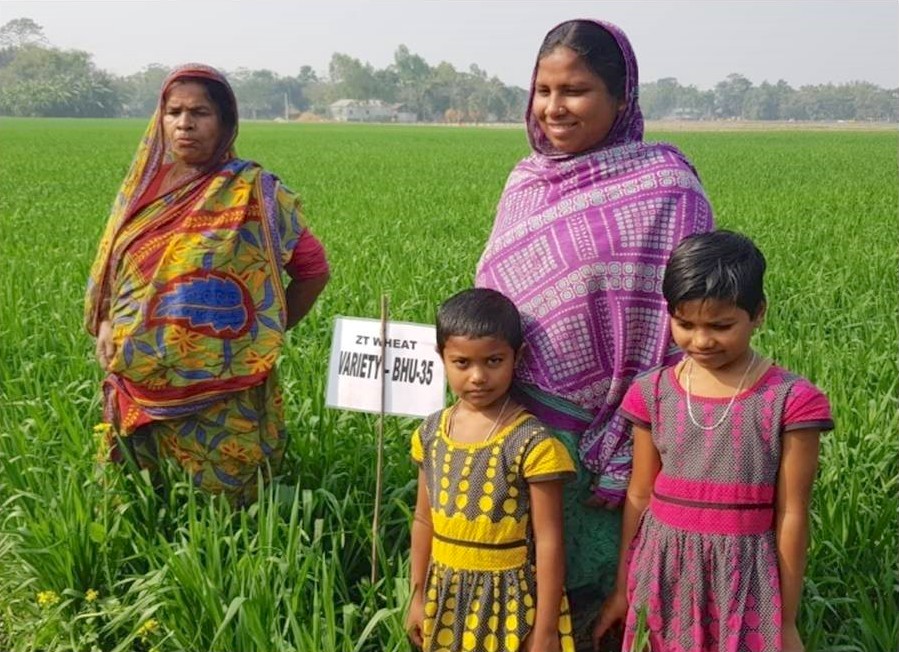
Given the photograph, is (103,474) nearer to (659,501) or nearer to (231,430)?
(231,430)

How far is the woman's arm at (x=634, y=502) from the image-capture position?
5.92 ft

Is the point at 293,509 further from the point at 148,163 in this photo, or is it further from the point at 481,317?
the point at 148,163

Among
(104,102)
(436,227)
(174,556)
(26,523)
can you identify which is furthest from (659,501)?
(104,102)

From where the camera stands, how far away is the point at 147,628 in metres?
2.18

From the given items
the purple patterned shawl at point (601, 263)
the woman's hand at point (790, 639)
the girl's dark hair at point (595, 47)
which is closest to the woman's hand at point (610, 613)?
the purple patterned shawl at point (601, 263)

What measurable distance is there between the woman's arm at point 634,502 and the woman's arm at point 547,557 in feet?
0.40

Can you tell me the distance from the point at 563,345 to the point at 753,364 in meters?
0.40

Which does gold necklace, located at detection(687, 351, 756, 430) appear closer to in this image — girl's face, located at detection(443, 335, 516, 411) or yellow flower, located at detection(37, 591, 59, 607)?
girl's face, located at detection(443, 335, 516, 411)

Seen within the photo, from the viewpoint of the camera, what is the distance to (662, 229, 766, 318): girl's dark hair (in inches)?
63.7

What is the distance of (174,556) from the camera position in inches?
87.4

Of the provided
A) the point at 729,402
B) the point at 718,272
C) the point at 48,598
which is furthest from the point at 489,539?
the point at 48,598

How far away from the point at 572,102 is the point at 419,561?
1039 mm

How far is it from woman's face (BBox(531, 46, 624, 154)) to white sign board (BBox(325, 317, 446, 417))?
551 mm

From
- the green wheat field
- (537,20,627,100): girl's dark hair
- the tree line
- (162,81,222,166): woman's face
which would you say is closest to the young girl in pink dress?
(537,20,627,100): girl's dark hair
